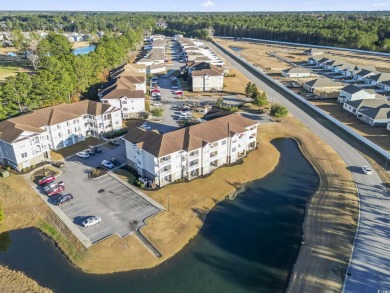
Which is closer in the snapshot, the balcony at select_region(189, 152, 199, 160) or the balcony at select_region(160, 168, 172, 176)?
the balcony at select_region(160, 168, 172, 176)

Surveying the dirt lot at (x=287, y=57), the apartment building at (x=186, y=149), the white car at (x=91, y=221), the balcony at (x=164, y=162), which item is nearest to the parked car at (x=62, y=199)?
the white car at (x=91, y=221)

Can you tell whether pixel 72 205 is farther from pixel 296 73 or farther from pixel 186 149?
pixel 296 73

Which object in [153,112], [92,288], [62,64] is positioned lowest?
[92,288]

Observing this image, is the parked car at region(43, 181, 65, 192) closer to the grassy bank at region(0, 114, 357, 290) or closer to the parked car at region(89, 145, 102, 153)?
the grassy bank at region(0, 114, 357, 290)

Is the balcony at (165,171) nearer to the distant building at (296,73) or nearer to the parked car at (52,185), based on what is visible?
the parked car at (52,185)

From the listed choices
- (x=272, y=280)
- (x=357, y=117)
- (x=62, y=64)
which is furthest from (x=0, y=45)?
(x=272, y=280)

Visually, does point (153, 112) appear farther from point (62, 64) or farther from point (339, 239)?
point (339, 239)

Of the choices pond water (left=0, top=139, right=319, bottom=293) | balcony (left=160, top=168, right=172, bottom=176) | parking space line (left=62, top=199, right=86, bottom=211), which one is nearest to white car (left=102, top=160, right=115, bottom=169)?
parking space line (left=62, top=199, right=86, bottom=211)
